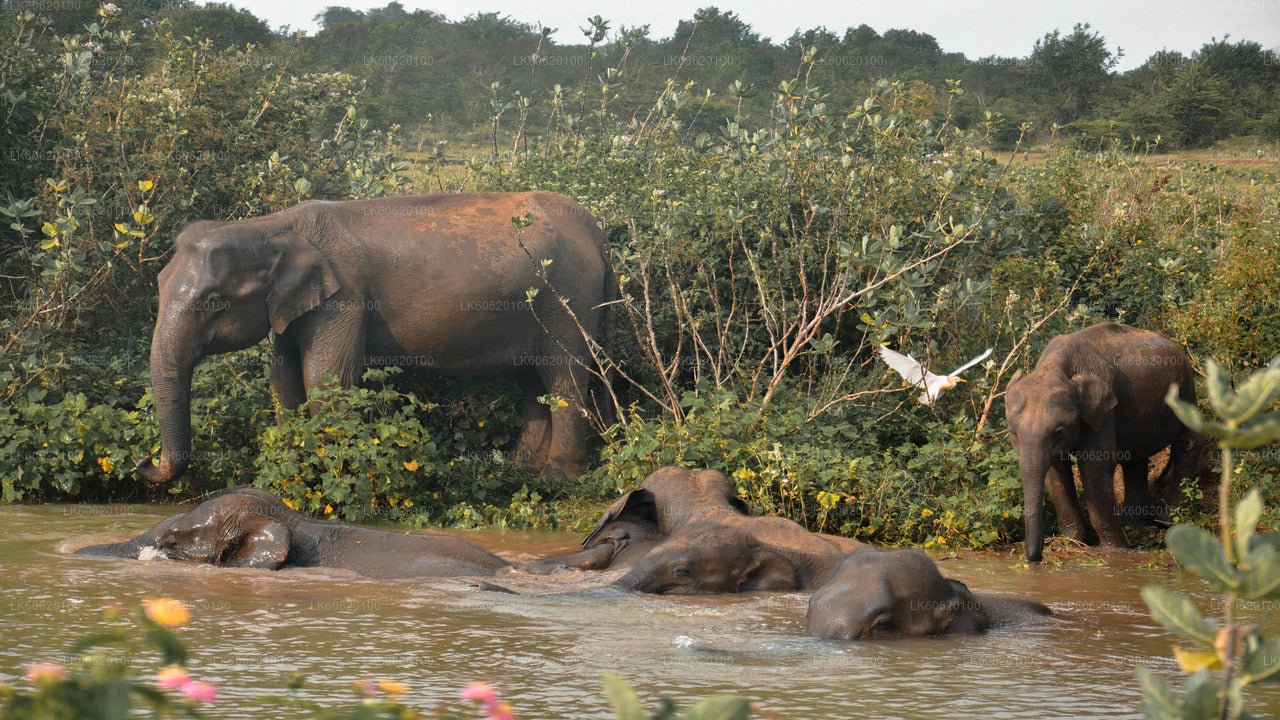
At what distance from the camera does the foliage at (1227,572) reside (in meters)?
1.91

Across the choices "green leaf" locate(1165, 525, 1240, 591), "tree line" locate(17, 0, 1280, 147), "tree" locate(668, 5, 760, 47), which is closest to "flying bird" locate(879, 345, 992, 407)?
"green leaf" locate(1165, 525, 1240, 591)

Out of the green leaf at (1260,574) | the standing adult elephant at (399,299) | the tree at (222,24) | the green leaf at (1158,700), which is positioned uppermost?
the tree at (222,24)

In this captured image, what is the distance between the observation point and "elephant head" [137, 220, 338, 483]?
8.96 meters

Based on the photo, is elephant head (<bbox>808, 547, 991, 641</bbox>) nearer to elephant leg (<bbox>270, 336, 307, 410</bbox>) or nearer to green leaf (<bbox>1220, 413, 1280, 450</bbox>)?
green leaf (<bbox>1220, 413, 1280, 450</bbox>)

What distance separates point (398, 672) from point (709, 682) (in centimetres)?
111

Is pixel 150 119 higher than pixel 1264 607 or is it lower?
higher

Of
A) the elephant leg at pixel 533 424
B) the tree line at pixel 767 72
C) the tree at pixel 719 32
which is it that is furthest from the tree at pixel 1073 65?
the elephant leg at pixel 533 424

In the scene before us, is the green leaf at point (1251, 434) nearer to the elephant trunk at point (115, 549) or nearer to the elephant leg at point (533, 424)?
the elephant trunk at point (115, 549)

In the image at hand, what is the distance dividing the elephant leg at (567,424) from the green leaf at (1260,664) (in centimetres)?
843

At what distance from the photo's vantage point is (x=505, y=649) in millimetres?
5234

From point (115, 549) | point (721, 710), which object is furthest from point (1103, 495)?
point (721, 710)

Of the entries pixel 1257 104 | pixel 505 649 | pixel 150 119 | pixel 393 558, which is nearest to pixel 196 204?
pixel 150 119

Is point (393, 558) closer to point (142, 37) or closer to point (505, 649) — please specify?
point (505, 649)

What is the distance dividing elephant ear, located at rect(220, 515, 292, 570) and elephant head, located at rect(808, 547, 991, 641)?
2.80 m
